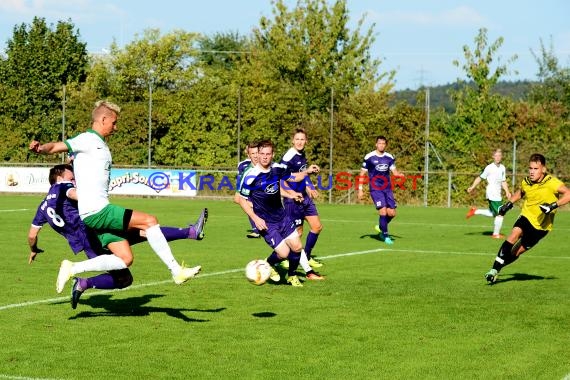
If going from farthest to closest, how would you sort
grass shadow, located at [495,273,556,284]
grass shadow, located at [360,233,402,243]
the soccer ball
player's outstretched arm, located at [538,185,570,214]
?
grass shadow, located at [360,233,402,243] < grass shadow, located at [495,273,556,284] < player's outstretched arm, located at [538,185,570,214] < the soccer ball

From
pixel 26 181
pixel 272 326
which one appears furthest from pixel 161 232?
pixel 26 181

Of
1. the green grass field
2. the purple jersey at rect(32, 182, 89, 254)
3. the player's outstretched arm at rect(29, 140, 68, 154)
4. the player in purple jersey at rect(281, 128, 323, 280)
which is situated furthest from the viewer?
the player in purple jersey at rect(281, 128, 323, 280)

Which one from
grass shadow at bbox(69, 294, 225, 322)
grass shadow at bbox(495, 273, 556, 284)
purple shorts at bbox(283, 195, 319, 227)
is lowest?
grass shadow at bbox(495, 273, 556, 284)

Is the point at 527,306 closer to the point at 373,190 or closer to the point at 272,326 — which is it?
the point at 272,326

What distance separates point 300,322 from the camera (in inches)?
376

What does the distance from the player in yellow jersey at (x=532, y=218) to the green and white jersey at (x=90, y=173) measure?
6046 millimetres

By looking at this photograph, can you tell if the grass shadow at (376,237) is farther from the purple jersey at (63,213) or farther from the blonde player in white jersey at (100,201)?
the blonde player in white jersey at (100,201)

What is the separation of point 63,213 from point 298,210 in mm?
5093

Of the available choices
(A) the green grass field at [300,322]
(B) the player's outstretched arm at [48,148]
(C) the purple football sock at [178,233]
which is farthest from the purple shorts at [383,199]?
(B) the player's outstretched arm at [48,148]

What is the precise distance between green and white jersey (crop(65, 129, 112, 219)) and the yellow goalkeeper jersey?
6.50m

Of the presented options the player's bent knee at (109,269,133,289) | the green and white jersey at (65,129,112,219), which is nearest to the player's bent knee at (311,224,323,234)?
the player's bent knee at (109,269,133,289)

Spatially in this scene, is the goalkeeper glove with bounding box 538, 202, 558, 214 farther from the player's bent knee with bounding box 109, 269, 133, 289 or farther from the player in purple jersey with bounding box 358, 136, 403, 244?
the player in purple jersey with bounding box 358, 136, 403, 244

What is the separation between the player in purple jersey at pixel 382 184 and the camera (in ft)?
67.6

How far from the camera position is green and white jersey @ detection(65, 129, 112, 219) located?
8.98 m
